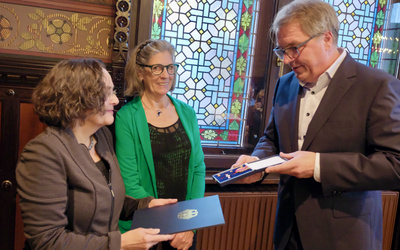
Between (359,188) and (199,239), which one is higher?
(359,188)

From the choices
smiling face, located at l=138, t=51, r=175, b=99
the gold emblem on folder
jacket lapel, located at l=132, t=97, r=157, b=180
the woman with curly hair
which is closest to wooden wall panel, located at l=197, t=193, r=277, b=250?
jacket lapel, located at l=132, t=97, r=157, b=180

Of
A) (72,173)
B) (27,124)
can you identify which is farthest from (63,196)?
(27,124)

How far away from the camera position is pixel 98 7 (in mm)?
2420

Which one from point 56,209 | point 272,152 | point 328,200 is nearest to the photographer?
point 56,209

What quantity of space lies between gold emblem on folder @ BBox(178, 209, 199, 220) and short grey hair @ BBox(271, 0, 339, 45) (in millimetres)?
1044

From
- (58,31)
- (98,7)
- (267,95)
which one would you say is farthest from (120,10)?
(267,95)

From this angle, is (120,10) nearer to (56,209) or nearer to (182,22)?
(182,22)

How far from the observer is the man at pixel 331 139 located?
5.25ft

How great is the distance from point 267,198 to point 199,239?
2.18 ft

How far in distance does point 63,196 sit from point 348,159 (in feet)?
4.18

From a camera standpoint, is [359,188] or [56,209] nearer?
[56,209]

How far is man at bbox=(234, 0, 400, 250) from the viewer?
1.60 m

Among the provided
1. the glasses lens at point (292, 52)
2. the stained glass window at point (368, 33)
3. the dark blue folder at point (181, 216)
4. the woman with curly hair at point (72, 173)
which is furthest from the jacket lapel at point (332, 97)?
A: the stained glass window at point (368, 33)

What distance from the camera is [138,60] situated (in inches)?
87.4
